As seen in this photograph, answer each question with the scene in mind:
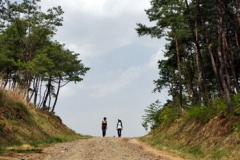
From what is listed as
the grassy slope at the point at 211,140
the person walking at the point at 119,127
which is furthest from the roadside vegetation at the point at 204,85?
the person walking at the point at 119,127

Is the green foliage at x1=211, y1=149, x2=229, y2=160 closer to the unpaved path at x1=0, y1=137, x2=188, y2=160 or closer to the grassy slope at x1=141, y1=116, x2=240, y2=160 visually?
the grassy slope at x1=141, y1=116, x2=240, y2=160

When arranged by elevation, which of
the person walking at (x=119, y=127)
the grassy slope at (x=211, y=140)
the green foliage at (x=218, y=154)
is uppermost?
the person walking at (x=119, y=127)

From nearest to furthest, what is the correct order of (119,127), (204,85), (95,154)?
(95,154) → (204,85) → (119,127)

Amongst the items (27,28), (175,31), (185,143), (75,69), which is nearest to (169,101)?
(75,69)

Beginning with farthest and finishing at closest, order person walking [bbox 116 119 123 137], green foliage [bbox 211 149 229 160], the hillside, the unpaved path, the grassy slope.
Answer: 1. person walking [bbox 116 119 123 137]
2. the hillside
3. the grassy slope
4. green foliage [bbox 211 149 229 160]
5. the unpaved path

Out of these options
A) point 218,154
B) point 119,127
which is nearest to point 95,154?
point 218,154

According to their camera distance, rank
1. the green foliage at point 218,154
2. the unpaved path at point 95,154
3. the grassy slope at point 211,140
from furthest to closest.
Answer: the grassy slope at point 211,140 < the green foliage at point 218,154 < the unpaved path at point 95,154

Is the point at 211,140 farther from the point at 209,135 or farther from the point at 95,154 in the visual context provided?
the point at 95,154

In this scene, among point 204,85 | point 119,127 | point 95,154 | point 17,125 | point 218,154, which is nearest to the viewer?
point 95,154

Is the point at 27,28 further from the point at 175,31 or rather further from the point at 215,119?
the point at 215,119

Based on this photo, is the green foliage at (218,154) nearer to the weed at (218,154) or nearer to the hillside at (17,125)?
the weed at (218,154)

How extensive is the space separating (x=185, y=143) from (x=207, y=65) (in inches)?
623

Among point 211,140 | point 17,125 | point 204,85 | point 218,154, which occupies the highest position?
point 204,85

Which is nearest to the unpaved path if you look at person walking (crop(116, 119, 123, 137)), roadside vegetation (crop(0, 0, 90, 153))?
roadside vegetation (crop(0, 0, 90, 153))
